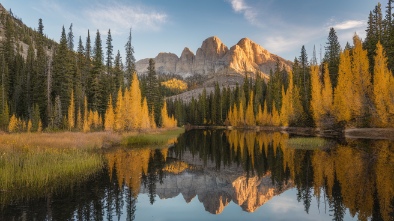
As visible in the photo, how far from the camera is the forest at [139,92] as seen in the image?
41.6m

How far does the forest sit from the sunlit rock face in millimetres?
28769

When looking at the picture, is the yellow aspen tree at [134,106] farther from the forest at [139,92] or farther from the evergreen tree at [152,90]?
the evergreen tree at [152,90]

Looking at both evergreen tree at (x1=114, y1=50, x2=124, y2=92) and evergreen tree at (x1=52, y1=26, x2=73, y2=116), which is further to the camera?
evergreen tree at (x1=114, y1=50, x2=124, y2=92)

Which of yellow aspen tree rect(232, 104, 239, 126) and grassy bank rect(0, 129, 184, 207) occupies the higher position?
yellow aspen tree rect(232, 104, 239, 126)

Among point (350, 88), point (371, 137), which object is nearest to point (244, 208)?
point (371, 137)

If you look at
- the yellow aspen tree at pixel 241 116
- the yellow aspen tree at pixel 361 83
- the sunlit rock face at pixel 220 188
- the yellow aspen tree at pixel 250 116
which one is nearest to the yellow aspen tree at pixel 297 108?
the yellow aspen tree at pixel 361 83

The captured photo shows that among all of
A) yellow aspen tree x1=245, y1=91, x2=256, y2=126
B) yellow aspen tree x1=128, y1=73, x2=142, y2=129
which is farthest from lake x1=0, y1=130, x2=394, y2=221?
yellow aspen tree x1=245, y1=91, x2=256, y2=126

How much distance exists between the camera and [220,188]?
16547 mm

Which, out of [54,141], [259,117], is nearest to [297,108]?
[259,117]

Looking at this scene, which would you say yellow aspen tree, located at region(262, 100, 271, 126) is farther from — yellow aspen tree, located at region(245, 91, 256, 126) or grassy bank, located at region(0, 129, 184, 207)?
grassy bank, located at region(0, 129, 184, 207)

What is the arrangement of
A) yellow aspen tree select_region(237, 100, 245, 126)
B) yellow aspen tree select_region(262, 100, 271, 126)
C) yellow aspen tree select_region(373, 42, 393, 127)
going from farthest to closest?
yellow aspen tree select_region(237, 100, 245, 126) → yellow aspen tree select_region(262, 100, 271, 126) → yellow aspen tree select_region(373, 42, 393, 127)

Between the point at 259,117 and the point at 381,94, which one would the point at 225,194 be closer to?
the point at 381,94

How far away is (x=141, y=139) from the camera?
3916 centimetres

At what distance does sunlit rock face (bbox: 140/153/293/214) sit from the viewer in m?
13.4
